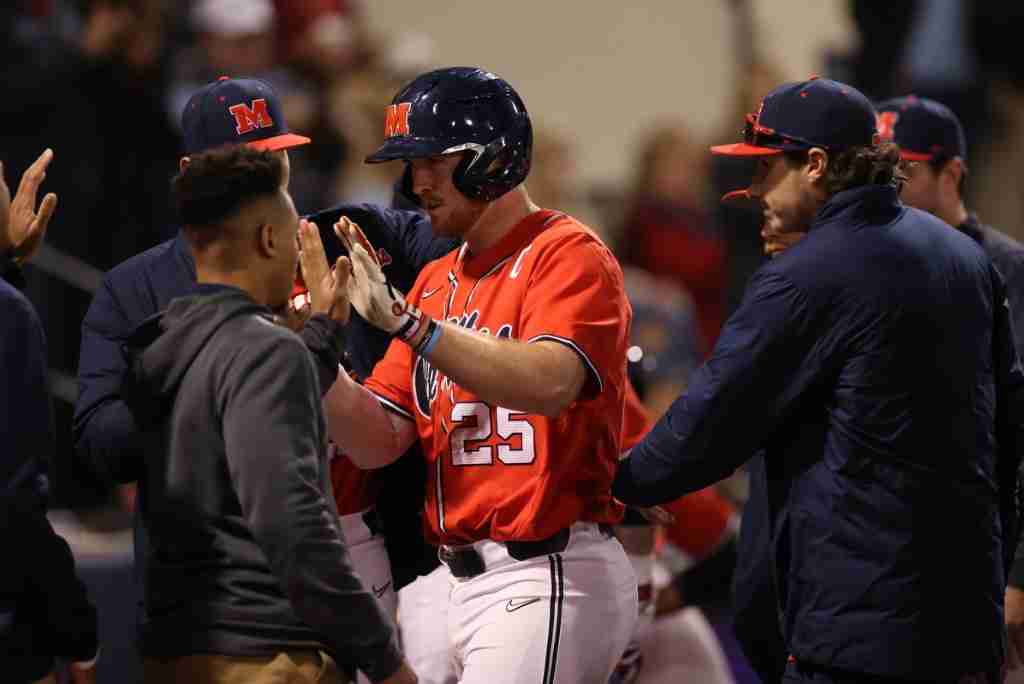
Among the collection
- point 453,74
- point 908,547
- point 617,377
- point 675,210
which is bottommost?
point 675,210

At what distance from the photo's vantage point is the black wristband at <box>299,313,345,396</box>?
335 cm

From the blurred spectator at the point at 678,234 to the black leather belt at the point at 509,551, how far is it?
507 centimetres

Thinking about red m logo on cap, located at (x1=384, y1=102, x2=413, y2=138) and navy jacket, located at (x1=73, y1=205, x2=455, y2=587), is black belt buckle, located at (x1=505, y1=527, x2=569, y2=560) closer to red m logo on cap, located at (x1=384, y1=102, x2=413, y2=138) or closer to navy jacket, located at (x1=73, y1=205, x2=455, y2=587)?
navy jacket, located at (x1=73, y1=205, x2=455, y2=587)

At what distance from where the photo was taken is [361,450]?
155 inches

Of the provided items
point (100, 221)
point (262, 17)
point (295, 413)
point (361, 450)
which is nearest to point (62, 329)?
point (100, 221)

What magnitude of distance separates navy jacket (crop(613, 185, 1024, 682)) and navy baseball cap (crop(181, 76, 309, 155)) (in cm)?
139

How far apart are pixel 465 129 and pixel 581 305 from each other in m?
0.53

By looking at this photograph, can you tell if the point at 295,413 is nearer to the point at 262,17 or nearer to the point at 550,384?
the point at 550,384

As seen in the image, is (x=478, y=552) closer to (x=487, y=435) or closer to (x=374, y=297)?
(x=487, y=435)

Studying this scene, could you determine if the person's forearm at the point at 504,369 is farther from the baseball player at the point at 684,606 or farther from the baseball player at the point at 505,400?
the baseball player at the point at 684,606

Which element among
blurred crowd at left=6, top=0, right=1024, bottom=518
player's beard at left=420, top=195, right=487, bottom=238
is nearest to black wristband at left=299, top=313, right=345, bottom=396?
player's beard at left=420, top=195, right=487, bottom=238

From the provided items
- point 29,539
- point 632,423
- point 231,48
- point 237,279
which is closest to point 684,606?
point 632,423

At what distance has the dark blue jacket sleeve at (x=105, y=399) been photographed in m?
3.61

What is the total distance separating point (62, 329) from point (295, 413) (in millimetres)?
3991
